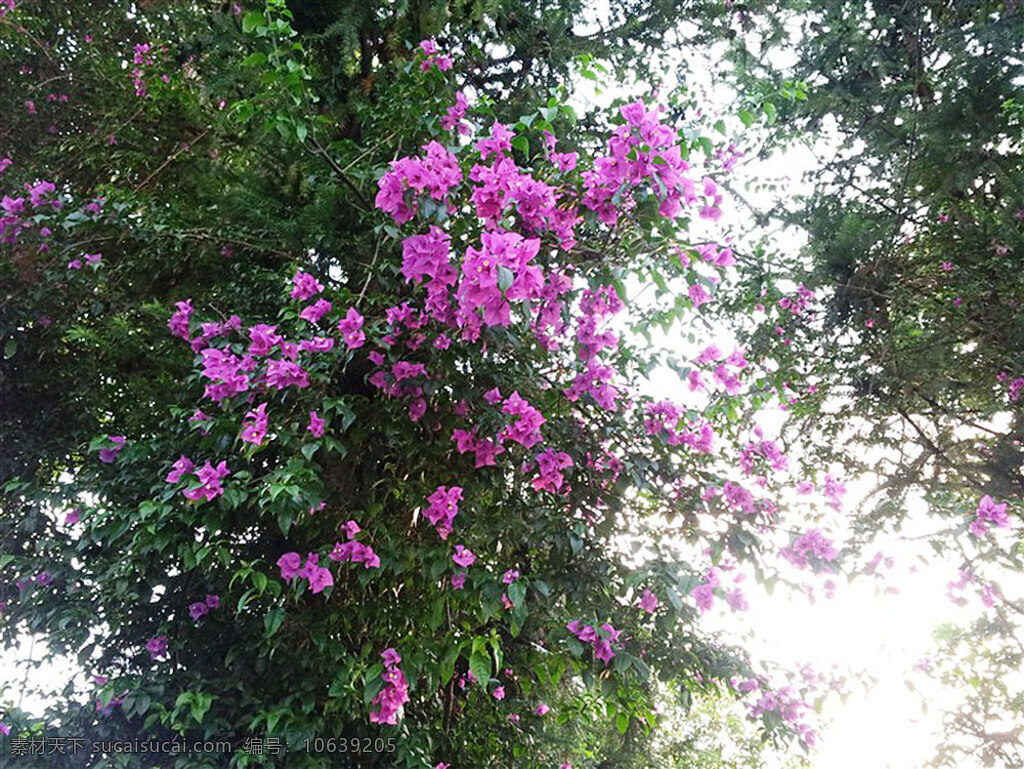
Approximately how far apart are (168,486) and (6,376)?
67.4 inches

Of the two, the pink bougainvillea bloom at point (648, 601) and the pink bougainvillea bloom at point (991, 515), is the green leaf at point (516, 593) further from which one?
the pink bougainvillea bloom at point (991, 515)

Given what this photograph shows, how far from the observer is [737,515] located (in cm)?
186

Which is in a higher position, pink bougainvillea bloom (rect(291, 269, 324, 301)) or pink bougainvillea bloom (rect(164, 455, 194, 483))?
pink bougainvillea bloom (rect(291, 269, 324, 301))

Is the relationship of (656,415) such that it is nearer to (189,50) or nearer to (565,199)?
(565,199)

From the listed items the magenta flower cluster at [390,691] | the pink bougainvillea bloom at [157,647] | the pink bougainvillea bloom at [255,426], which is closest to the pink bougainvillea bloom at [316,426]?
the pink bougainvillea bloom at [255,426]

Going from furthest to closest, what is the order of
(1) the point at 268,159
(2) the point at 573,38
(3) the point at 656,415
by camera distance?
(2) the point at 573,38, (1) the point at 268,159, (3) the point at 656,415

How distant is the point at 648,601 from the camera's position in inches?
75.3

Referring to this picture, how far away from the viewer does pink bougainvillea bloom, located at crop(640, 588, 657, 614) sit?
191 cm

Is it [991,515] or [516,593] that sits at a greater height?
[991,515]

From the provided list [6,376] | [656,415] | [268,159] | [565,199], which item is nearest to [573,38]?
[268,159]

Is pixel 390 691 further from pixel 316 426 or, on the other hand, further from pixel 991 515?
pixel 991 515

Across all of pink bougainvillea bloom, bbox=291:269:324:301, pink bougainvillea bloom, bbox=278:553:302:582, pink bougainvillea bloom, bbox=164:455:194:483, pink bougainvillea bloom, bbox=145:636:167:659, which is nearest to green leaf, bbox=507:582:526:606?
pink bougainvillea bloom, bbox=278:553:302:582

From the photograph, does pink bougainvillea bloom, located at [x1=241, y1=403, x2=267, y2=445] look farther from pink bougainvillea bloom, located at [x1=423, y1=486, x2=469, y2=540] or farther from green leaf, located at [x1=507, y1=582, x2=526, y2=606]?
green leaf, located at [x1=507, y1=582, x2=526, y2=606]

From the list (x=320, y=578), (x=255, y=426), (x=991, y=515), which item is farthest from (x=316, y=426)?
(x=991, y=515)
